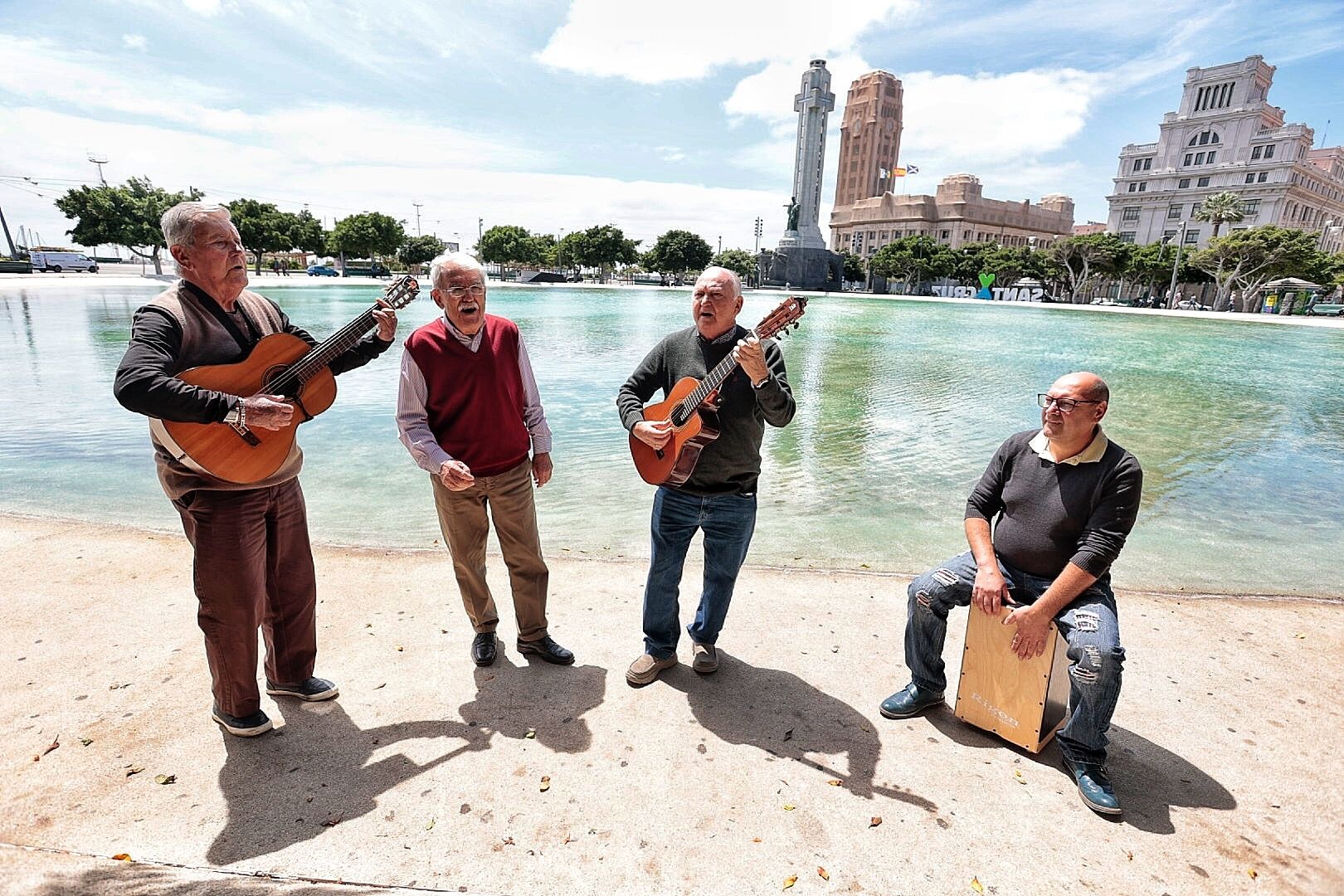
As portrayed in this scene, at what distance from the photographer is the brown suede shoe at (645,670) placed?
3760 mm

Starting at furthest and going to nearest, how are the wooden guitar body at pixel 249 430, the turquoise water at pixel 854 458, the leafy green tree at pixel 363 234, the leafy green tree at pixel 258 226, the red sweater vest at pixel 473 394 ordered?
the leafy green tree at pixel 363 234, the leafy green tree at pixel 258 226, the turquoise water at pixel 854 458, the red sweater vest at pixel 473 394, the wooden guitar body at pixel 249 430

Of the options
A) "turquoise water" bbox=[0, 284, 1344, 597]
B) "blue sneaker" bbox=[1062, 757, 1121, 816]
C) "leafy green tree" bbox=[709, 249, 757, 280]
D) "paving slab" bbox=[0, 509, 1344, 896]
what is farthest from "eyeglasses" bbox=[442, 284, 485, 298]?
"leafy green tree" bbox=[709, 249, 757, 280]

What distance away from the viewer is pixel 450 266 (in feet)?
11.5

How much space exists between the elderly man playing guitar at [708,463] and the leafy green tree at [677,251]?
99.9 m

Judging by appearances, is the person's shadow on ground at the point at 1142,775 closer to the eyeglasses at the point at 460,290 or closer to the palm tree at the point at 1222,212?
the eyeglasses at the point at 460,290

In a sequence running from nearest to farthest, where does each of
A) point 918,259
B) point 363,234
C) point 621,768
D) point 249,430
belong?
point 249,430 < point 621,768 < point 363,234 < point 918,259

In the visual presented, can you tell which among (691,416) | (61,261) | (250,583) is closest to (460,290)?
(691,416)

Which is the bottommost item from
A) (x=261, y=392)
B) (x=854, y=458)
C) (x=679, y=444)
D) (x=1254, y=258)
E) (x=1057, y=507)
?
(x=854, y=458)

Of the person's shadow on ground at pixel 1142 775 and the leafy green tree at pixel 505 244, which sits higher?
the leafy green tree at pixel 505 244

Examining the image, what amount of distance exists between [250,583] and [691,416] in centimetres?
227

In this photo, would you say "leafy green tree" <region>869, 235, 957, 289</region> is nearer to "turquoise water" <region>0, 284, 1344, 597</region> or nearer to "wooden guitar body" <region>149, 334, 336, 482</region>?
"turquoise water" <region>0, 284, 1344, 597</region>

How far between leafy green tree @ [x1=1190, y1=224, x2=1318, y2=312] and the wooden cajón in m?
74.8

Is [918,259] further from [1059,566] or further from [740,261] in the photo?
[1059,566]

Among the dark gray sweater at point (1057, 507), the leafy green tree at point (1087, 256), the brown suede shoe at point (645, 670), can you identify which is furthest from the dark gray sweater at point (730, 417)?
the leafy green tree at point (1087, 256)
